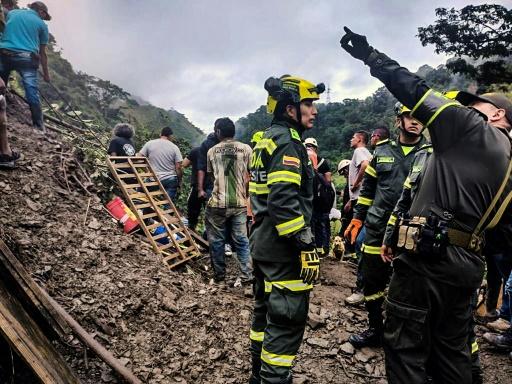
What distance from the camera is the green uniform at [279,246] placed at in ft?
7.49

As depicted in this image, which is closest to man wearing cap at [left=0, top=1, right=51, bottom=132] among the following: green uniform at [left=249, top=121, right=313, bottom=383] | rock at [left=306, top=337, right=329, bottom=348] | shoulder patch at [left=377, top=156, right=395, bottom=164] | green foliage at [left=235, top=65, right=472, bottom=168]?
green uniform at [left=249, top=121, right=313, bottom=383]

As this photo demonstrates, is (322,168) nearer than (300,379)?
No

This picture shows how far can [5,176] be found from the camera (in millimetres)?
4246

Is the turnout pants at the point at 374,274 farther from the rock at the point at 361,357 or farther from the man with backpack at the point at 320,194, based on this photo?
the man with backpack at the point at 320,194

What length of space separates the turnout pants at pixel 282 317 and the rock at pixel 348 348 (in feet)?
3.89

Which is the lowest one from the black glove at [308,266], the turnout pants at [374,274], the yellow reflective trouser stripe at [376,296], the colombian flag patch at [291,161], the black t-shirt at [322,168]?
the yellow reflective trouser stripe at [376,296]

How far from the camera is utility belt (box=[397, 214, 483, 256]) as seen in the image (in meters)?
1.83

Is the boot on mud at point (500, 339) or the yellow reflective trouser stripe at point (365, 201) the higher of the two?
the yellow reflective trouser stripe at point (365, 201)

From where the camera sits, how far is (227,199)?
468 centimetres

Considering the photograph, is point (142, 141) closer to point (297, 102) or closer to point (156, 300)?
point (156, 300)

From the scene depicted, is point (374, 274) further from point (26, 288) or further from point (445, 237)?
point (26, 288)

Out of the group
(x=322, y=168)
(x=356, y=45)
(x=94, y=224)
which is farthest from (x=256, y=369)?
(x=322, y=168)

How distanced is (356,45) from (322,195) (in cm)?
377

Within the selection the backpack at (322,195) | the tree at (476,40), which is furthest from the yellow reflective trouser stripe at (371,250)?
the tree at (476,40)
